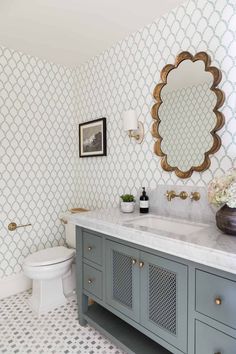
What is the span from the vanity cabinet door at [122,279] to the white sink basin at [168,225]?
20 cm

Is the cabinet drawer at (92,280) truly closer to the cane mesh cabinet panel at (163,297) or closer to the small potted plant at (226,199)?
the cane mesh cabinet panel at (163,297)

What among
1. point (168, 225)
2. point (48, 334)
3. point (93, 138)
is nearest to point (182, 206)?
point (168, 225)

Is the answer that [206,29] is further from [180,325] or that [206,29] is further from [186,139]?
[180,325]

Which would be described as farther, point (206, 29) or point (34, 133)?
point (34, 133)

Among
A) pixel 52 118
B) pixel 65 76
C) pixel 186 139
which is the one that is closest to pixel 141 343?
pixel 186 139

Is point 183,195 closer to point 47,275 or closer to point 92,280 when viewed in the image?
point 92,280

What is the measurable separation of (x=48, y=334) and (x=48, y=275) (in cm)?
44

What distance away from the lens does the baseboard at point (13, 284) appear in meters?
2.48

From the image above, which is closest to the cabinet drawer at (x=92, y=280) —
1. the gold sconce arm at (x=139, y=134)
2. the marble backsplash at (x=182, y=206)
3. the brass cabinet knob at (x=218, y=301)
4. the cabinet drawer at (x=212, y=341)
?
the marble backsplash at (x=182, y=206)

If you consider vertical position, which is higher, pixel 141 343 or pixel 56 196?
pixel 56 196

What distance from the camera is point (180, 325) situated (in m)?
1.28

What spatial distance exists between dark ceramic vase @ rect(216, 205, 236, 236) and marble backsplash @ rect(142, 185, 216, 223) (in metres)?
0.36

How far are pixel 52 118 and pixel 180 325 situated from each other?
2.35 meters

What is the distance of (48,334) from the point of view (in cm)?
192
